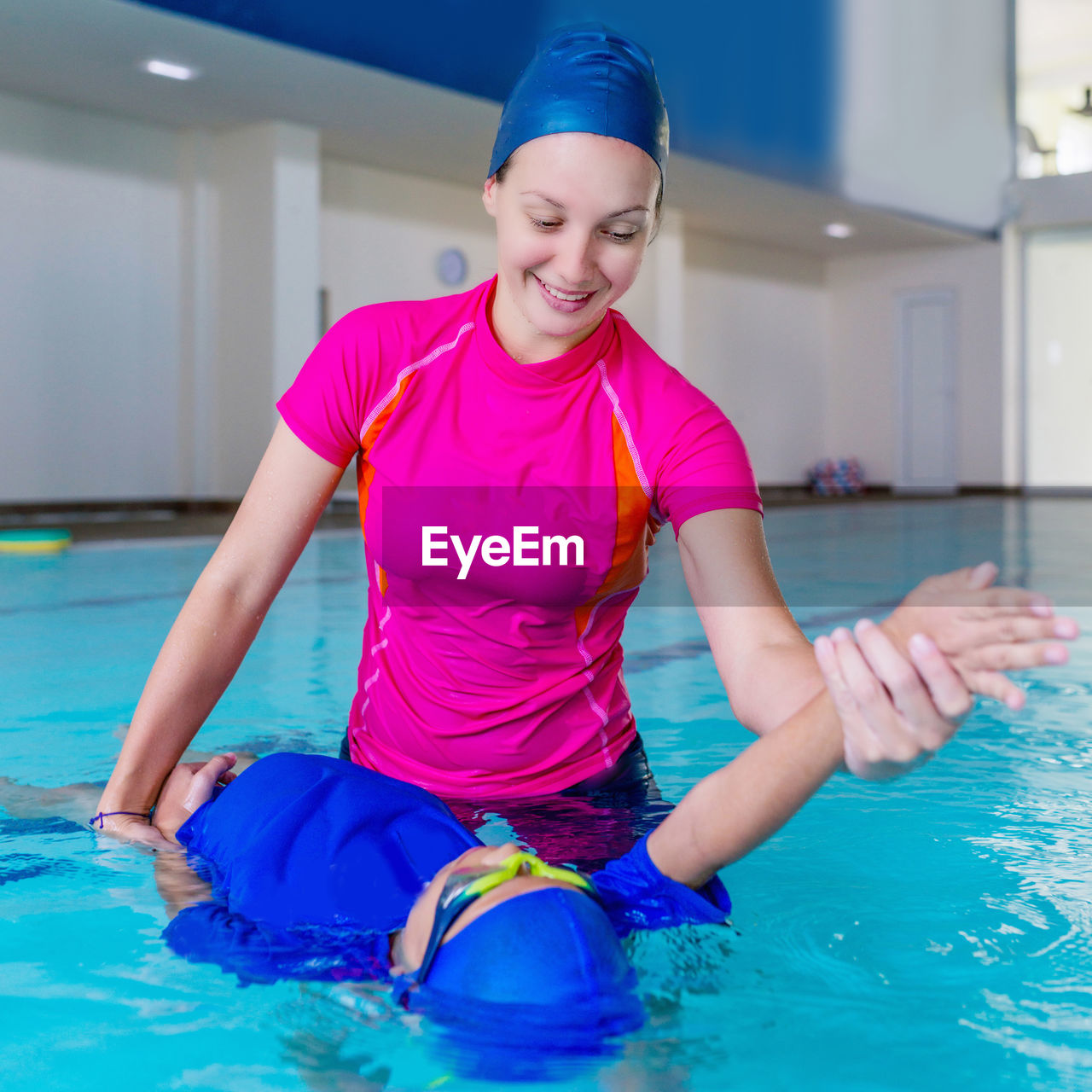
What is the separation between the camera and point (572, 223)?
56.9 inches

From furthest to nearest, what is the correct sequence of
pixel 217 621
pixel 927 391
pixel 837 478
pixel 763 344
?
pixel 837 478 < pixel 927 391 < pixel 763 344 < pixel 217 621

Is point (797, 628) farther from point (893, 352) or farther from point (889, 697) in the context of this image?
point (893, 352)

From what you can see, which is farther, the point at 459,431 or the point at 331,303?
the point at 331,303

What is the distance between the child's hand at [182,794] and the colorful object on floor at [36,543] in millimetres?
5722

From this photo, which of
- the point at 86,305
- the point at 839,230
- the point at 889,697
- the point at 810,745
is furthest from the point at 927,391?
the point at 889,697

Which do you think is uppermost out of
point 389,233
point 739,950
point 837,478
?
point 389,233

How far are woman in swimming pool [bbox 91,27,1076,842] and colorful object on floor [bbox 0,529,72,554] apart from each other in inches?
227

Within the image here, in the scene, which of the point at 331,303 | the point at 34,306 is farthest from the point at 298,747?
the point at 331,303

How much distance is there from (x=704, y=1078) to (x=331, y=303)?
10764 mm

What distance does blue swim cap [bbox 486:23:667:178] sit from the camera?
1.45 meters

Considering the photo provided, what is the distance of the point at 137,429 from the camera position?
10461mm

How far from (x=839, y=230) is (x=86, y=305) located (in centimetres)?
909

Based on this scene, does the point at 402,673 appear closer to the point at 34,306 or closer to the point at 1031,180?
the point at 34,306

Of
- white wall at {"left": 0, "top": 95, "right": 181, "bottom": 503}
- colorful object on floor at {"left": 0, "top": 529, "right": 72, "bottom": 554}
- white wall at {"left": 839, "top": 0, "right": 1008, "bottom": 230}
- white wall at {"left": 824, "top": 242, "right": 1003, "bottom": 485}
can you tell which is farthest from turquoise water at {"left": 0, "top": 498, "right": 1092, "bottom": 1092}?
white wall at {"left": 824, "top": 242, "right": 1003, "bottom": 485}
